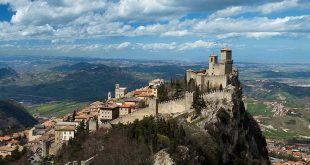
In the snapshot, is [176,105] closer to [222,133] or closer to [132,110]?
[222,133]

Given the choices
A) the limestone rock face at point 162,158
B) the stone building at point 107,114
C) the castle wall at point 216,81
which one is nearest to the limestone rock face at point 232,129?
the castle wall at point 216,81

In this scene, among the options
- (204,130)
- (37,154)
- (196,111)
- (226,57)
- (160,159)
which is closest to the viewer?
(160,159)

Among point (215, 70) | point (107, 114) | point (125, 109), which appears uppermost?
point (215, 70)

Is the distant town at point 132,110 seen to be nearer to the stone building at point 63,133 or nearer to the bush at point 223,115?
the stone building at point 63,133

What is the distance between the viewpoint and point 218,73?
86750 mm

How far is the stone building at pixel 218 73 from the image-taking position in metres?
83.5

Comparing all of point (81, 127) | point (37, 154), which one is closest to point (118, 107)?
point (81, 127)

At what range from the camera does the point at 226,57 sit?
86.4 m

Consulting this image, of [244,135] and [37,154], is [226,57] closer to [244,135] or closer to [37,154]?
[244,135]

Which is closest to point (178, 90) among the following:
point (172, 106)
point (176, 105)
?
point (176, 105)

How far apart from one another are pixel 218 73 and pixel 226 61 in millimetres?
2712

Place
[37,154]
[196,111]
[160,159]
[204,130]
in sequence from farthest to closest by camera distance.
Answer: [37,154]
[196,111]
[204,130]
[160,159]

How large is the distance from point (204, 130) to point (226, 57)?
68.1 feet

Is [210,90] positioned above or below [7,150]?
above
